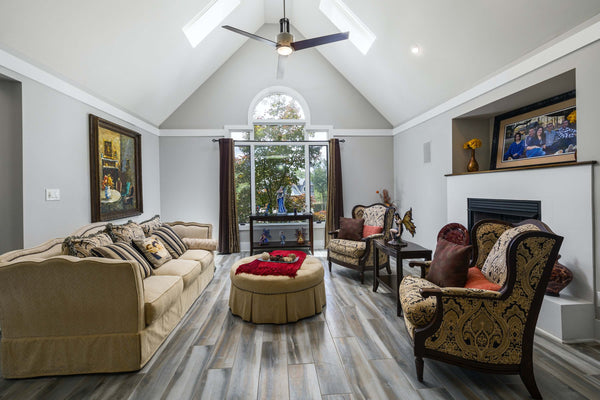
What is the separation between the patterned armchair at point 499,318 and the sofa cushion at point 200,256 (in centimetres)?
274

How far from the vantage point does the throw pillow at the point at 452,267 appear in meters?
2.16

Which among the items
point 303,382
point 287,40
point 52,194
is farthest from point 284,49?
point 303,382

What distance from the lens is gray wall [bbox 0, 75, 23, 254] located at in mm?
2654

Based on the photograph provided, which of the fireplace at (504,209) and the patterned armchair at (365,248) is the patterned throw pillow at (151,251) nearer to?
the patterned armchair at (365,248)

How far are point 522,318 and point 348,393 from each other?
3.83ft

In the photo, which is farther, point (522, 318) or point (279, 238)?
point (279, 238)

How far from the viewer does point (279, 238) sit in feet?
20.0

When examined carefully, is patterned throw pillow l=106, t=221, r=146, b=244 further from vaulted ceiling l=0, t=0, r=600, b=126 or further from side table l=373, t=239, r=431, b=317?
side table l=373, t=239, r=431, b=317

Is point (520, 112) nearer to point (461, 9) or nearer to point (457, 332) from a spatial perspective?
point (461, 9)

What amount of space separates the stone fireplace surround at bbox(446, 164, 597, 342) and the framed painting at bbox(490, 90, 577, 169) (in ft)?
1.94

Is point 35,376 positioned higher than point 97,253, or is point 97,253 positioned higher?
point 97,253

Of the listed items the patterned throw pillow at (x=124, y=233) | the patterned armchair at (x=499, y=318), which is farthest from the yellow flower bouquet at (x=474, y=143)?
the patterned throw pillow at (x=124, y=233)

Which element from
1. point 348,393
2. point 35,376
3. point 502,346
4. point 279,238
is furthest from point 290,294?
point 279,238

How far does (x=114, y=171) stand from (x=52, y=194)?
4.07ft
